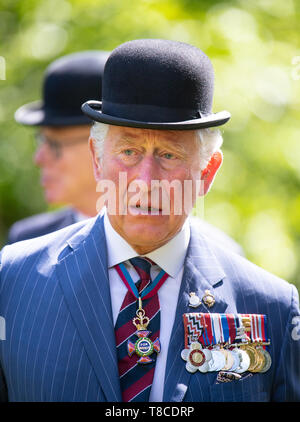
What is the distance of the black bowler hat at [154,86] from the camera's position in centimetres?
231

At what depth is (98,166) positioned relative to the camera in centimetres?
258

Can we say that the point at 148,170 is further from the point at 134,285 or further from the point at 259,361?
the point at 259,361

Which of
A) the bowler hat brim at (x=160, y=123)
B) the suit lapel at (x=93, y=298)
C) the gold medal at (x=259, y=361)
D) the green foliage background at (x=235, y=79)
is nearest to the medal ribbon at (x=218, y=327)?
the gold medal at (x=259, y=361)

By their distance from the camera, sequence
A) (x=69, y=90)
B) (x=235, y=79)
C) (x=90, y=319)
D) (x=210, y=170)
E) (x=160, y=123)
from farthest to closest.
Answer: (x=235, y=79) → (x=69, y=90) → (x=210, y=170) → (x=90, y=319) → (x=160, y=123)

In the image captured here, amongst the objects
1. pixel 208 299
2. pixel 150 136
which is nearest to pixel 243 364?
pixel 208 299

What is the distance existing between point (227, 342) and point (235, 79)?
328cm

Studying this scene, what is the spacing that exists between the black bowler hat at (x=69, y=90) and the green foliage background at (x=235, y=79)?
1211 millimetres

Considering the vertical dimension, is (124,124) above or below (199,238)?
above

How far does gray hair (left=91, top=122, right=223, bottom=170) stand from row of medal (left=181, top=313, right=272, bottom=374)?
0.57 metres

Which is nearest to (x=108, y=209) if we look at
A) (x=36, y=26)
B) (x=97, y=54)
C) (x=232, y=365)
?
(x=232, y=365)

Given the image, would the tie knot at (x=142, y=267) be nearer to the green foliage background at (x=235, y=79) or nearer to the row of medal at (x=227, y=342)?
the row of medal at (x=227, y=342)

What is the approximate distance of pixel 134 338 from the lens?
7.89ft

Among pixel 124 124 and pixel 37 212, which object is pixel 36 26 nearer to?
pixel 37 212
